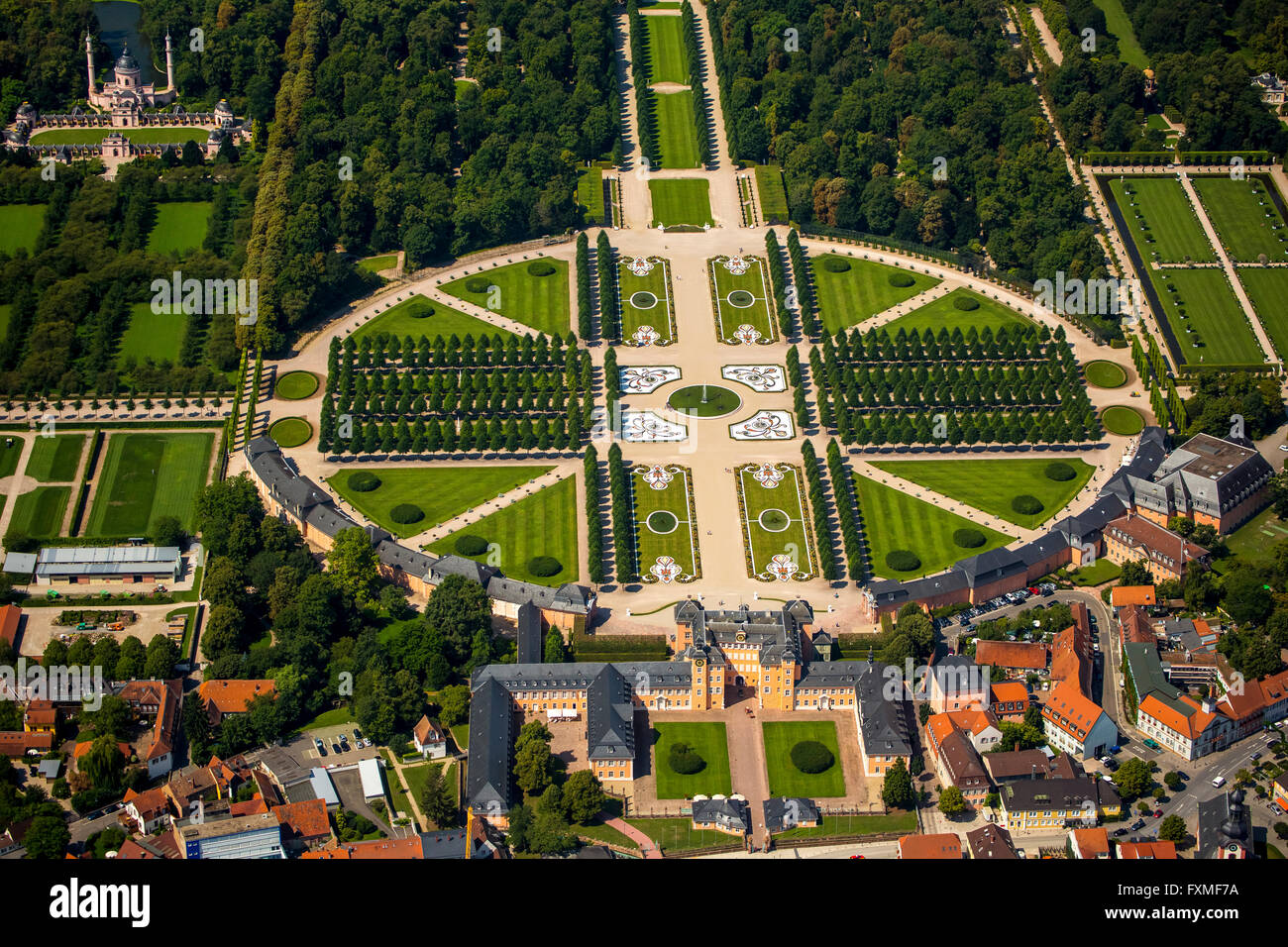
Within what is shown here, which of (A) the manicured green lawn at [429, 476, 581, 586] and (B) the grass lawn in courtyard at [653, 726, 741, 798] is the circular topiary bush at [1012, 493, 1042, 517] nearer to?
(B) the grass lawn in courtyard at [653, 726, 741, 798]

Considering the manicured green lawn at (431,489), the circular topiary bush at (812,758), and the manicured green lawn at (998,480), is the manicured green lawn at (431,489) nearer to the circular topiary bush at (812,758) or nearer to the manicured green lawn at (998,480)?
the manicured green lawn at (998,480)

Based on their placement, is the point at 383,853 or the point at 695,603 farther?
the point at 695,603

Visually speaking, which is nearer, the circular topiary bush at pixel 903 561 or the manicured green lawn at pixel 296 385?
the circular topiary bush at pixel 903 561

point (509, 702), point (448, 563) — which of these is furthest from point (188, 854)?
point (448, 563)

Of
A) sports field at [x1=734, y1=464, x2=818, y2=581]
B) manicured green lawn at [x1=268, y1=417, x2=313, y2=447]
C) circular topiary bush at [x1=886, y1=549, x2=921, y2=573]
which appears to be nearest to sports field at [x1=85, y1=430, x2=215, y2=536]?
manicured green lawn at [x1=268, y1=417, x2=313, y2=447]

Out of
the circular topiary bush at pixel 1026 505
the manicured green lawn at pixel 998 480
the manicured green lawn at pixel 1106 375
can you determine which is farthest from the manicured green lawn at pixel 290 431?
the manicured green lawn at pixel 1106 375

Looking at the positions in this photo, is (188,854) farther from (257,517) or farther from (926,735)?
(926,735)

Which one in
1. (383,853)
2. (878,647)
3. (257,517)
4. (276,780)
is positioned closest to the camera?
(383,853)

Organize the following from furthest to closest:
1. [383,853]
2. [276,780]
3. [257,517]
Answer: [257,517] → [276,780] → [383,853]
